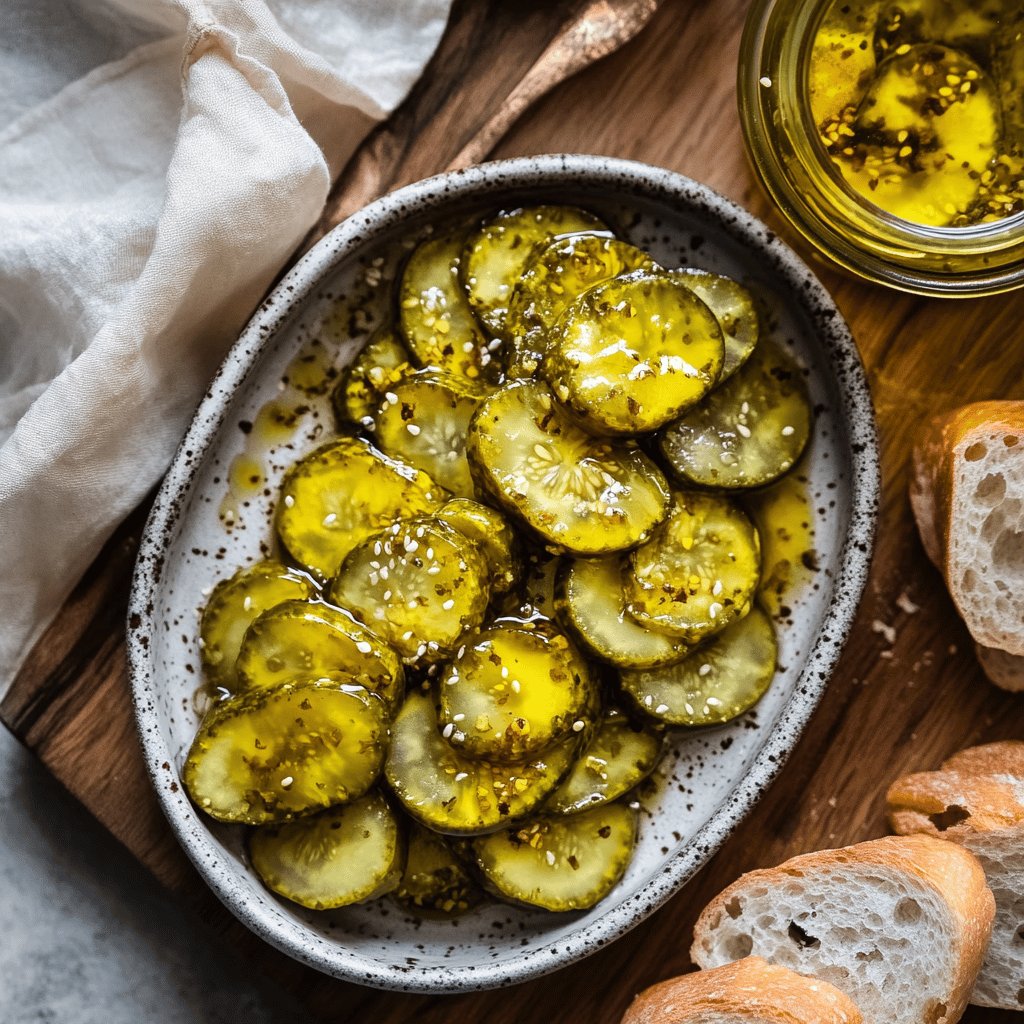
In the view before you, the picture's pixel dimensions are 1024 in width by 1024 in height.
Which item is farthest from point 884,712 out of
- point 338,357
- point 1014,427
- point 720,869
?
point 338,357

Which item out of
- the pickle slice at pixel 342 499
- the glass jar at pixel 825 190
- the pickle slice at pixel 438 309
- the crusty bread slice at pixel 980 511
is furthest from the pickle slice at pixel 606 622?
the glass jar at pixel 825 190

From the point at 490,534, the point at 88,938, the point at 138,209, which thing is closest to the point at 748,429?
the point at 490,534

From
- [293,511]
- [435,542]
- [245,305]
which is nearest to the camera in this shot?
[435,542]

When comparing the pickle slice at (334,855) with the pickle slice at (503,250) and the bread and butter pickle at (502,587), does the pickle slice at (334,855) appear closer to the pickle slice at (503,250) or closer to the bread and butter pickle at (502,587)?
the bread and butter pickle at (502,587)

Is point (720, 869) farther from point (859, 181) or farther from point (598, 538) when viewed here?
point (859, 181)

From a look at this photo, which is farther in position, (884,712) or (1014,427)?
(884,712)

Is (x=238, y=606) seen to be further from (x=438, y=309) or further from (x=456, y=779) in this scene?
(x=438, y=309)

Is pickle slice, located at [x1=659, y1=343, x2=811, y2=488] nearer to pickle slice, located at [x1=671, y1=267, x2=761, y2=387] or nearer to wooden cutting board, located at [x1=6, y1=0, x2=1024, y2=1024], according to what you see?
pickle slice, located at [x1=671, y1=267, x2=761, y2=387]
